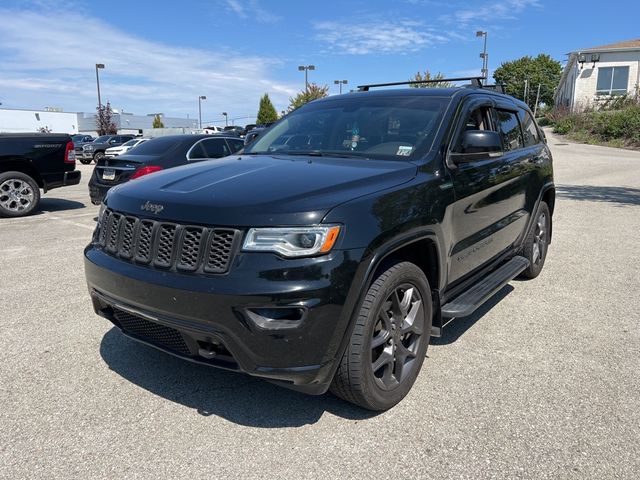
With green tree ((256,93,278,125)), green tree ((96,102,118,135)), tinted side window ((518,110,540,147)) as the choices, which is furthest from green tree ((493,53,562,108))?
tinted side window ((518,110,540,147))

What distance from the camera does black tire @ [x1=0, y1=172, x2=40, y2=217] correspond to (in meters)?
9.45

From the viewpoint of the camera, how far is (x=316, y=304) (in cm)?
240

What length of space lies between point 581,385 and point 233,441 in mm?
2150

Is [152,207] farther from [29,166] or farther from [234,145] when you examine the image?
[29,166]

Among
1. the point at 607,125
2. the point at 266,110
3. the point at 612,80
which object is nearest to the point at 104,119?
the point at 266,110

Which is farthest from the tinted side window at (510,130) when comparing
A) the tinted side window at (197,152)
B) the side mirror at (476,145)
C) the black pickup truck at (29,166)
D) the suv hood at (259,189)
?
the black pickup truck at (29,166)

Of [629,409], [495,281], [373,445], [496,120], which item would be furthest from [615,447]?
[496,120]

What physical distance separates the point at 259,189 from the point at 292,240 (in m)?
0.42

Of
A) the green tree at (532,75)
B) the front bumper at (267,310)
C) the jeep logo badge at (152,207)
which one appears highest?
the green tree at (532,75)

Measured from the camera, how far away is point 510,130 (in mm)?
4832

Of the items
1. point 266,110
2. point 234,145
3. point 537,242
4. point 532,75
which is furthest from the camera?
point 532,75

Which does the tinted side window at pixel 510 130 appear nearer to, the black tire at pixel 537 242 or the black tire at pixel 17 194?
the black tire at pixel 537 242

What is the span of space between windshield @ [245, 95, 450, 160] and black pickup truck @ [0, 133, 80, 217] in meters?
6.93

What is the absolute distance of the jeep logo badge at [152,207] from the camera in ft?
9.00
